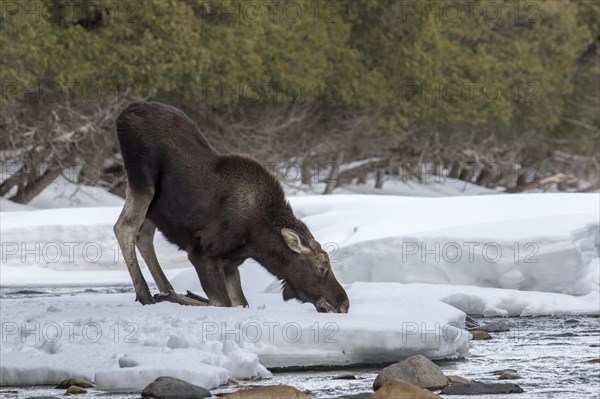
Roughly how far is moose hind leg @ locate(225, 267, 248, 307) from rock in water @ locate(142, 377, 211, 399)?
2951mm

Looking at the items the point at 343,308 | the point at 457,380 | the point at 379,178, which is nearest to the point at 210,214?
the point at 343,308

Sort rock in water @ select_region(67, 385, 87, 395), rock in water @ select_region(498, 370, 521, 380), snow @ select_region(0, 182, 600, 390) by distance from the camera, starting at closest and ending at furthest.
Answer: rock in water @ select_region(67, 385, 87, 395)
snow @ select_region(0, 182, 600, 390)
rock in water @ select_region(498, 370, 521, 380)

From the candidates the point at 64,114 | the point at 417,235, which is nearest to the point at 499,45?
the point at 64,114

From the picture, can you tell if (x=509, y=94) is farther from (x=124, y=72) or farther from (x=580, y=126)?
(x=124, y=72)

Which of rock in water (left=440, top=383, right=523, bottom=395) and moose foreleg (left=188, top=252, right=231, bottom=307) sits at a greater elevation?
moose foreleg (left=188, top=252, right=231, bottom=307)

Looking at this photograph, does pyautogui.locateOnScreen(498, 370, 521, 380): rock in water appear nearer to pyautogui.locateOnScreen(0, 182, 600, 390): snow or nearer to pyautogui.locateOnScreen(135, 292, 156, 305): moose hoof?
pyautogui.locateOnScreen(0, 182, 600, 390): snow

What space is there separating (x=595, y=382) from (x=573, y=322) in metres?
3.92

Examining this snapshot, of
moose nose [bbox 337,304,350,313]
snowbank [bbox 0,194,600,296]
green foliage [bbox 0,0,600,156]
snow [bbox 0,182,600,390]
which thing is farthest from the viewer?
green foliage [bbox 0,0,600,156]

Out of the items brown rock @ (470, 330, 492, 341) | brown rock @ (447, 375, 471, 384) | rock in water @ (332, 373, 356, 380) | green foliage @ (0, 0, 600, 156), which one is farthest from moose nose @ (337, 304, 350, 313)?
green foliage @ (0, 0, 600, 156)

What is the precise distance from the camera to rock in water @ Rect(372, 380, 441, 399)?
716 centimetres

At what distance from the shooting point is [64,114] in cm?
Answer: 3177

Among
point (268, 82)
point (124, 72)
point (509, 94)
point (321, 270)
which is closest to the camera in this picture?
point (321, 270)

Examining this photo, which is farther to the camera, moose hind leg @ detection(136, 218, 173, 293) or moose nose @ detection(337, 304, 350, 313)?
moose hind leg @ detection(136, 218, 173, 293)

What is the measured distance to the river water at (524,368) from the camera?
26.1ft
